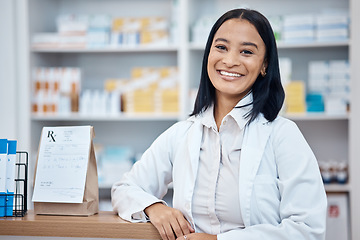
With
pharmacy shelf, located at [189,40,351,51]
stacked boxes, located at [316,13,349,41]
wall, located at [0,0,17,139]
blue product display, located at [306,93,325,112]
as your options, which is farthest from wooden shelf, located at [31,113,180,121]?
stacked boxes, located at [316,13,349,41]

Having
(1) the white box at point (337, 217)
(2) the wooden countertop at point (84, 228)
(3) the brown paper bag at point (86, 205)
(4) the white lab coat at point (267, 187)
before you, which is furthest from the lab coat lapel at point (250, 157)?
(1) the white box at point (337, 217)

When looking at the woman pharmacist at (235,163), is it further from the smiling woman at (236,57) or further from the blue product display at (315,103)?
the blue product display at (315,103)

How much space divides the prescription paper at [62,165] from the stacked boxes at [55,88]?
2.30 metres

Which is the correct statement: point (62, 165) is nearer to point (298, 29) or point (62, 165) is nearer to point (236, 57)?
point (236, 57)

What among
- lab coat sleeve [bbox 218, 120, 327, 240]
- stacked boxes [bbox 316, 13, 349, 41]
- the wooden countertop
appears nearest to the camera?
lab coat sleeve [bbox 218, 120, 327, 240]

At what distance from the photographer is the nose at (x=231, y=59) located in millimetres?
1644

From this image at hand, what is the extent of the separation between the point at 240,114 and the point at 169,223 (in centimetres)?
42

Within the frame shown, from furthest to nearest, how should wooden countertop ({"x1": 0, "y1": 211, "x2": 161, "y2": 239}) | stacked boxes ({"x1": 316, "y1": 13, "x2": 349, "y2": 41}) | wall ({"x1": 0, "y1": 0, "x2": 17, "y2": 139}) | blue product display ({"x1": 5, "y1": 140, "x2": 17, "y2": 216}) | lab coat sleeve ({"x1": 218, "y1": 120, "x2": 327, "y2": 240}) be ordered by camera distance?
wall ({"x1": 0, "y1": 0, "x2": 17, "y2": 139}) → stacked boxes ({"x1": 316, "y1": 13, "x2": 349, "y2": 41}) → blue product display ({"x1": 5, "y1": 140, "x2": 17, "y2": 216}) → wooden countertop ({"x1": 0, "y1": 211, "x2": 161, "y2": 239}) → lab coat sleeve ({"x1": 218, "y1": 120, "x2": 327, "y2": 240})

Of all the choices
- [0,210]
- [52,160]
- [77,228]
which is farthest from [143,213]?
[0,210]

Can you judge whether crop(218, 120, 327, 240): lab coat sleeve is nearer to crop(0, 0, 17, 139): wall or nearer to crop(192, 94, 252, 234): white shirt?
crop(192, 94, 252, 234): white shirt

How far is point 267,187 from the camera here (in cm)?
154

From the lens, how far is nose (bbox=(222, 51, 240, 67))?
164cm

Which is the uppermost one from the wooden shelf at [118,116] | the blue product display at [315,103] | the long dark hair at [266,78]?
the long dark hair at [266,78]

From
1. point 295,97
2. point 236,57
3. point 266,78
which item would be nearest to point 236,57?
point 236,57
